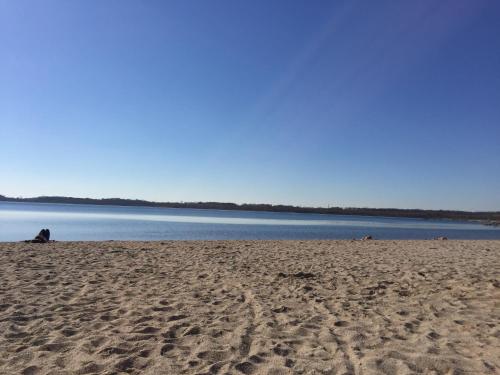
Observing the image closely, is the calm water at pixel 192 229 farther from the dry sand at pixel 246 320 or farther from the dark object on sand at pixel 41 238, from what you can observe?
the dry sand at pixel 246 320

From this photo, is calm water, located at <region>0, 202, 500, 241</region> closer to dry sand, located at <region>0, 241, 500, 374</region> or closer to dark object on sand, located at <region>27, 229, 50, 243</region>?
dark object on sand, located at <region>27, 229, 50, 243</region>

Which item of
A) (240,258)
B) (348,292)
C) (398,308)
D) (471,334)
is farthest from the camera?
(240,258)

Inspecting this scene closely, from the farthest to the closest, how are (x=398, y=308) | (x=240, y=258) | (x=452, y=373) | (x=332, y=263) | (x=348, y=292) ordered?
1. (x=240, y=258)
2. (x=332, y=263)
3. (x=348, y=292)
4. (x=398, y=308)
5. (x=452, y=373)

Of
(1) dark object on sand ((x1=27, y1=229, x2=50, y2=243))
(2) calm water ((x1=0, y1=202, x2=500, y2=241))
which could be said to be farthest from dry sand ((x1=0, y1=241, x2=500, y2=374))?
(2) calm water ((x1=0, y1=202, x2=500, y2=241))

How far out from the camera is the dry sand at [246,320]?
418 centimetres

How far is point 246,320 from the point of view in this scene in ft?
18.8

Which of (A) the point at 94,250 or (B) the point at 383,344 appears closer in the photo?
(B) the point at 383,344

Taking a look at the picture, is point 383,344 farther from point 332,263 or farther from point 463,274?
point 332,263

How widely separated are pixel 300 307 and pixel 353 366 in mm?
2415

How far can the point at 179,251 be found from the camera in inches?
581

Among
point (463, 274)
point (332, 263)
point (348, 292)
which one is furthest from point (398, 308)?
point (332, 263)

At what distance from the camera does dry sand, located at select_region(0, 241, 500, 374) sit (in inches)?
165

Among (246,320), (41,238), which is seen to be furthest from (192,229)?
(246,320)

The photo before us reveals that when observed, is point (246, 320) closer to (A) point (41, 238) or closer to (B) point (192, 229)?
(A) point (41, 238)
